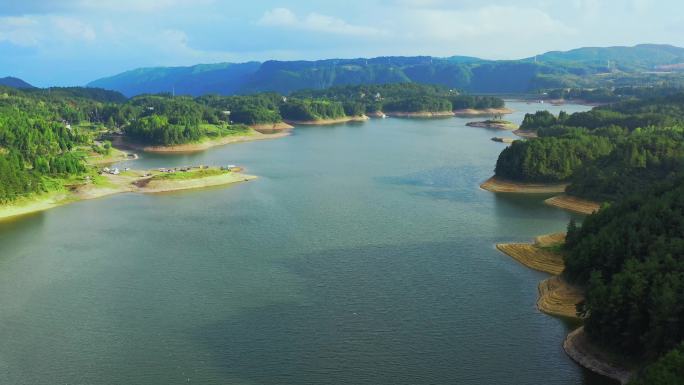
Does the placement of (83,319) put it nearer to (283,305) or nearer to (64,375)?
(64,375)

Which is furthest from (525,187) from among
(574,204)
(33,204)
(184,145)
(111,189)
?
(184,145)

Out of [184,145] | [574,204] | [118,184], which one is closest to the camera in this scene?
[574,204]

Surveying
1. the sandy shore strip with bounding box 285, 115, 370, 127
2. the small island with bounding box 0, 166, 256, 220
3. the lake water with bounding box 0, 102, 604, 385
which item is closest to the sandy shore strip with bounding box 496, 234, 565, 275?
the lake water with bounding box 0, 102, 604, 385

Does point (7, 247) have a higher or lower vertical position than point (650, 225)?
lower

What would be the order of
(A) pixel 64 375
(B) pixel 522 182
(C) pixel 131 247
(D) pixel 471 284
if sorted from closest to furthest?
1. (A) pixel 64 375
2. (D) pixel 471 284
3. (C) pixel 131 247
4. (B) pixel 522 182

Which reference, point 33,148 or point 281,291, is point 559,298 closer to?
point 281,291

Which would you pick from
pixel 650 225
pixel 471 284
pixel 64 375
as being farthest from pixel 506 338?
pixel 64 375

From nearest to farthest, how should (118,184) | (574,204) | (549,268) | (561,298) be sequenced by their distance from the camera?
(561,298) → (549,268) → (574,204) → (118,184)
